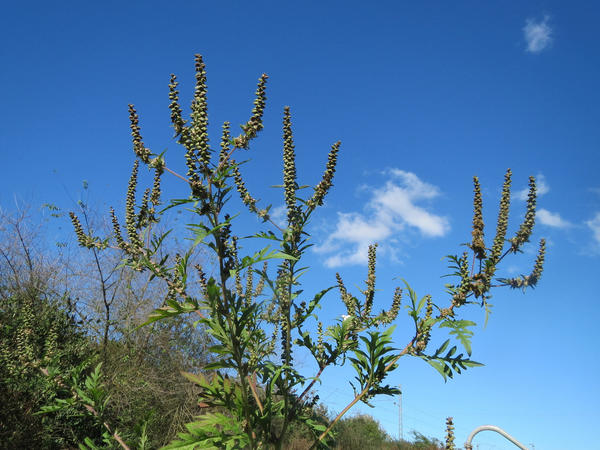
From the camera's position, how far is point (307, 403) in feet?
9.91

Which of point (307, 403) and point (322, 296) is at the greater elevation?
point (322, 296)

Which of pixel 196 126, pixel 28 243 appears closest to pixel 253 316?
pixel 196 126

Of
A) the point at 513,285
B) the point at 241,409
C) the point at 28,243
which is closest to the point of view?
the point at 241,409

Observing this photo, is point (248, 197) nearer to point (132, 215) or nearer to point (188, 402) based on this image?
point (132, 215)

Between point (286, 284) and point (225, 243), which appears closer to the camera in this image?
point (225, 243)

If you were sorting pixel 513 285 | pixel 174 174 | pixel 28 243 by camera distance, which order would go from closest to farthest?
pixel 174 174 → pixel 513 285 → pixel 28 243

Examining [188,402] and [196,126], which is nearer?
[196,126]

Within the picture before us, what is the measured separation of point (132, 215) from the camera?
11.4 ft

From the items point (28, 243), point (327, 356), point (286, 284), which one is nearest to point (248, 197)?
point (286, 284)

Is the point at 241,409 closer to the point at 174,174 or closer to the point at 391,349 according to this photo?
the point at 391,349

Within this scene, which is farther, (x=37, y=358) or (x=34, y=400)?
(x=34, y=400)

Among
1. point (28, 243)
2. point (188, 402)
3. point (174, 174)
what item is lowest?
point (188, 402)

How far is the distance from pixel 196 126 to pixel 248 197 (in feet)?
3.59

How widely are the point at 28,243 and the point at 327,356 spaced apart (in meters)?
14.9
